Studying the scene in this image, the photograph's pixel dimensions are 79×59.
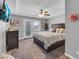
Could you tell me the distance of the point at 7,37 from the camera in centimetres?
384

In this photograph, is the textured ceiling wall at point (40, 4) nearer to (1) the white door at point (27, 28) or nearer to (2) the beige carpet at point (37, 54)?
(2) the beige carpet at point (37, 54)

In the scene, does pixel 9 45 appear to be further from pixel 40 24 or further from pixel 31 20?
pixel 40 24

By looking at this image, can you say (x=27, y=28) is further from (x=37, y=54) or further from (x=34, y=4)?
(x=37, y=54)

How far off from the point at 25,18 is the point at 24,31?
131 centimetres

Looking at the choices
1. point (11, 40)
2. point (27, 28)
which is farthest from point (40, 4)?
point (27, 28)

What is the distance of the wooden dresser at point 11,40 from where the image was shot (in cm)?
Answer: 385

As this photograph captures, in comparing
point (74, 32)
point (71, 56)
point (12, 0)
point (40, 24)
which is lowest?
point (71, 56)

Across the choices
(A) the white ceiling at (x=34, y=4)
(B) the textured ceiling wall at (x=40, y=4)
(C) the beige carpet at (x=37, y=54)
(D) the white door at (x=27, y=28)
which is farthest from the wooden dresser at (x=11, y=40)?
(D) the white door at (x=27, y=28)

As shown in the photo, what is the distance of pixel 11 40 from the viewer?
3990 millimetres

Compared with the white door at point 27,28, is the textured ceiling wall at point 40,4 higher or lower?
higher

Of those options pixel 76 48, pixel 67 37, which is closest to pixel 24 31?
pixel 67 37

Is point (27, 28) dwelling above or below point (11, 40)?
above

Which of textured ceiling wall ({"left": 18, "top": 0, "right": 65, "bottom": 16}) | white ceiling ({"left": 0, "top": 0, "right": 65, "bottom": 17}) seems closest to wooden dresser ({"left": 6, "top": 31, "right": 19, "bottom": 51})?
white ceiling ({"left": 0, "top": 0, "right": 65, "bottom": 17})

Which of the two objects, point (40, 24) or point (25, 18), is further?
point (40, 24)
